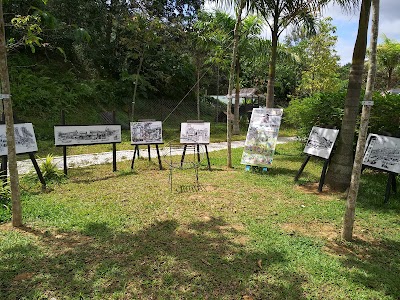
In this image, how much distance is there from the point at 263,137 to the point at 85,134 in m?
3.82

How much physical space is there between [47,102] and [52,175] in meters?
7.07

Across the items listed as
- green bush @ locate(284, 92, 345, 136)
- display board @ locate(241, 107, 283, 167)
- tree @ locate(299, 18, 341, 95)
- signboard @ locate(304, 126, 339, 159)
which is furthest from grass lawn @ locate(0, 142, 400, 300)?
tree @ locate(299, 18, 341, 95)

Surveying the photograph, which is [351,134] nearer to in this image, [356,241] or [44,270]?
[356,241]

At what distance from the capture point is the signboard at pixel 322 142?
5.59 meters

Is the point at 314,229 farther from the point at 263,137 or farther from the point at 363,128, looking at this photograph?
the point at 263,137

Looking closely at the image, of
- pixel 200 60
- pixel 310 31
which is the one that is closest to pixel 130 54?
pixel 200 60

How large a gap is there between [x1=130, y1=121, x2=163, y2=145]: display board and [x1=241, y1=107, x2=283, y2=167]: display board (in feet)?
6.92

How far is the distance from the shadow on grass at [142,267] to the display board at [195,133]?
364cm

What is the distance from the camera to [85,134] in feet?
21.2

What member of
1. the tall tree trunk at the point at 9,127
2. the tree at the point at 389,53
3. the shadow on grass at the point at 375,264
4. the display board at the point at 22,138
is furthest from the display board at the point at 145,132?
the tree at the point at 389,53

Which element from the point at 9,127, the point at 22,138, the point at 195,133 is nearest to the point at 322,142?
the point at 195,133

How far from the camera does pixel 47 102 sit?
11945 mm

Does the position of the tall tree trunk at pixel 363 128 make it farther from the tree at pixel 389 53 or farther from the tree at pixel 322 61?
the tree at pixel 389 53

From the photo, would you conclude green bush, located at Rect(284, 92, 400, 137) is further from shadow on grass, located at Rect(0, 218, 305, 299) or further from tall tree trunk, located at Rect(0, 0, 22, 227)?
tall tree trunk, located at Rect(0, 0, 22, 227)
